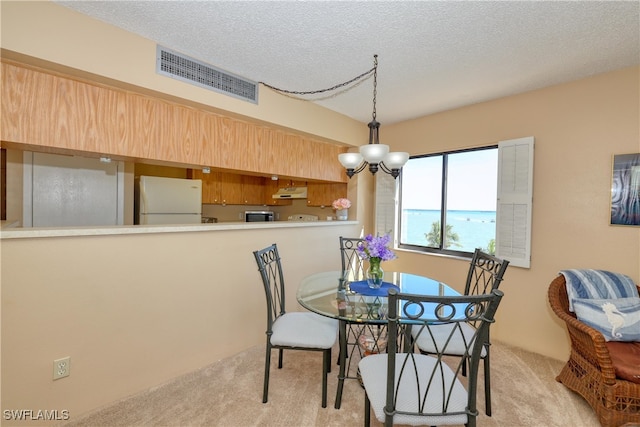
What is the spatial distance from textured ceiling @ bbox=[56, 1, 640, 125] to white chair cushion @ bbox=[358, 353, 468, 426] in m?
1.96

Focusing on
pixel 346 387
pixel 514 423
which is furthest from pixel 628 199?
pixel 346 387

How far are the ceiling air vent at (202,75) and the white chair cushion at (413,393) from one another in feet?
7.73

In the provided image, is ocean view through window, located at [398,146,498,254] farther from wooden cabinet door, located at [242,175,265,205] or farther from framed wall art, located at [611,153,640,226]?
wooden cabinet door, located at [242,175,265,205]

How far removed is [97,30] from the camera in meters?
1.84

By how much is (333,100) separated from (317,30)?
4.15 ft

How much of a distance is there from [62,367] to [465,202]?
12.7 feet

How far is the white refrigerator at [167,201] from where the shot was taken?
349 cm

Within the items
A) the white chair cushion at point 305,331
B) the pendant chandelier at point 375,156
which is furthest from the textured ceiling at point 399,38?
the white chair cushion at point 305,331

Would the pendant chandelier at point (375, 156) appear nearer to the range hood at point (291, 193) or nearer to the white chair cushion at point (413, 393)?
the white chair cushion at point (413, 393)

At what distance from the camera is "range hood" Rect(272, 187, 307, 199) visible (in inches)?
189

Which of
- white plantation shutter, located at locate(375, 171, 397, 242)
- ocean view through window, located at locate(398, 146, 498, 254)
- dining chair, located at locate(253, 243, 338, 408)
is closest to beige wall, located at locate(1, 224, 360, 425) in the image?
dining chair, located at locate(253, 243, 338, 408)

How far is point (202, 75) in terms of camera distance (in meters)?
2.32

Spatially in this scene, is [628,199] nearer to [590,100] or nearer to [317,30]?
[590,100]

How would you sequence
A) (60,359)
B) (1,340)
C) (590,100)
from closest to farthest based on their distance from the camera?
1. (1,340)
2. (60,359)
3. (590,100)
